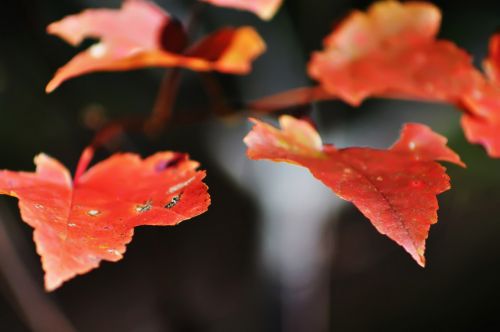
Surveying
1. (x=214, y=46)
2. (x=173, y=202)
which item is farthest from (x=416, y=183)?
(x=214, y=46)

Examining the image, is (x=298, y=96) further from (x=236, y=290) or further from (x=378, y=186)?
(x=236, y=290)

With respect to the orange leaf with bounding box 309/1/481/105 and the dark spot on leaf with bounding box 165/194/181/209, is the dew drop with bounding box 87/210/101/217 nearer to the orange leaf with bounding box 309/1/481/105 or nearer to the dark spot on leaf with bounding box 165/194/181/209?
the dark spot on leaf with bounding box 165/194/181/209

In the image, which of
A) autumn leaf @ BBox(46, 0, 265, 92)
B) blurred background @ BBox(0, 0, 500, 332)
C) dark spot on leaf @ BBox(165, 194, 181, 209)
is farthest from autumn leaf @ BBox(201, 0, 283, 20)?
blurred background @ BBox(0, 0, 500, 332)

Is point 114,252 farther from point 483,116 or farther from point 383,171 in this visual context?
point 483,116

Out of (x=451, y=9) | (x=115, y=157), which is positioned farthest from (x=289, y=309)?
(x=451, y=9)

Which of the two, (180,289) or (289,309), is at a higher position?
(289,309)
